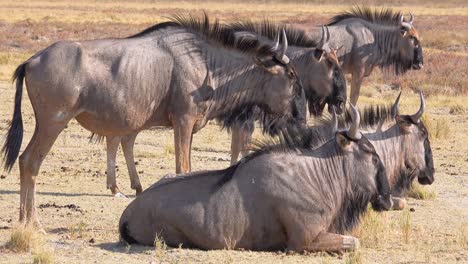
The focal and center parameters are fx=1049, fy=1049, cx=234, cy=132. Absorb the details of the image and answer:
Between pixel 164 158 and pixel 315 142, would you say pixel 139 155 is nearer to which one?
pixel 164 158

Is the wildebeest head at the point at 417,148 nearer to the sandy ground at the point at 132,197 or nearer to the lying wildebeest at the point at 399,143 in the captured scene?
the lying wildebeest at the point at 399,143

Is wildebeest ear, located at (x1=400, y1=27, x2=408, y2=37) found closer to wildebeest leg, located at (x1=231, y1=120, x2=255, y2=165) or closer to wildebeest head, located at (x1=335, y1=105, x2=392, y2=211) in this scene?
wildebeest leg, located at (x1=231, y1=120, x2=255, y2=165)

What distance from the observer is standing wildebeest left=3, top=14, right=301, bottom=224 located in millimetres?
10023

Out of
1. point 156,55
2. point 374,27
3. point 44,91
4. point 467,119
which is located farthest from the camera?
point 467,119

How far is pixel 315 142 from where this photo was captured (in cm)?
923

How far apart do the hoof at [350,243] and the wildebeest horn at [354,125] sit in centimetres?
87

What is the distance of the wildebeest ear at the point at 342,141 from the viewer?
29.4 feet

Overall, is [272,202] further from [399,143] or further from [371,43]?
[371,43]

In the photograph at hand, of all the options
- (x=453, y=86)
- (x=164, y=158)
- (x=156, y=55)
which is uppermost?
(x=156, y=55)

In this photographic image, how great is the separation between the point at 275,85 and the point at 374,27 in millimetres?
6285

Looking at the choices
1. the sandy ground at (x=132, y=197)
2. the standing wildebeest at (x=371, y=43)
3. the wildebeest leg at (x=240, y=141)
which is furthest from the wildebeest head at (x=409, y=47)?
the wildebeest leg at (x=240, y=141)

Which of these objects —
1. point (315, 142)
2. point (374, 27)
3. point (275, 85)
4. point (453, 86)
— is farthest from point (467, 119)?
point (315, 142)

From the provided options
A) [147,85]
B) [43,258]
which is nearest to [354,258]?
[43,258]

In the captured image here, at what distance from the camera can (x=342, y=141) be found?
9.01 m
